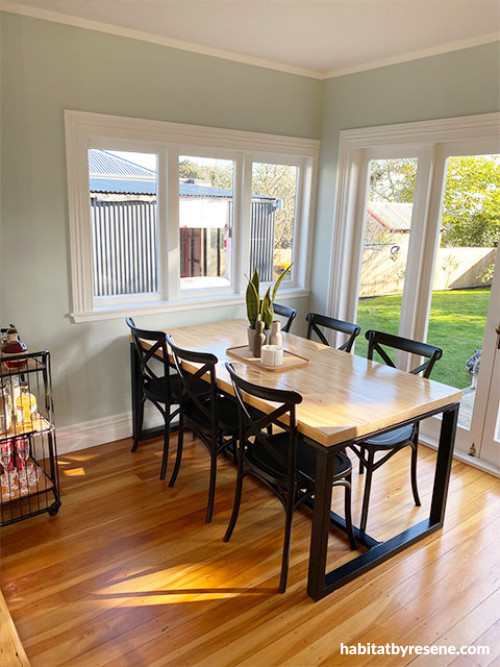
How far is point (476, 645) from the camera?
1.91 metres

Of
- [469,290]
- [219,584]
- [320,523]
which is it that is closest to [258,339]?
[320,523]

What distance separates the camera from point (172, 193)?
3.40 metres

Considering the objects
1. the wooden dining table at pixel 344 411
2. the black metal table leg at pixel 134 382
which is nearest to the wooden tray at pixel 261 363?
the wooden dining table at pixel 344 411

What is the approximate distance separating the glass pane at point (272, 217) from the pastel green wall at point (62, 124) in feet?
1.35

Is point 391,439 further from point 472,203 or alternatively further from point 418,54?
point 418,54

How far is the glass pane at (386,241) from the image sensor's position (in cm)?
356

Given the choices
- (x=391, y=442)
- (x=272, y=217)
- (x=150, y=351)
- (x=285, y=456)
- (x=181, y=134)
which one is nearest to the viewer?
(x=285, y=456)

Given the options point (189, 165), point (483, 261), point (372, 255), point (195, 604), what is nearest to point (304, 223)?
point (372, 255)

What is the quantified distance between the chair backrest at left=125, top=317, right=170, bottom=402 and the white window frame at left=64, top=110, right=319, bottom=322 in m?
0.38

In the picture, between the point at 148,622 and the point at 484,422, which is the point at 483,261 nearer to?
the point at 484,422

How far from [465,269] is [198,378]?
193 centimetres

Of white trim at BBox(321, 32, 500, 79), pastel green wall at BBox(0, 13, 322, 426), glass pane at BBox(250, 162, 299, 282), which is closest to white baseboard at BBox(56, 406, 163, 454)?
pastel green wall at BBox(0, 13, 322, 426)

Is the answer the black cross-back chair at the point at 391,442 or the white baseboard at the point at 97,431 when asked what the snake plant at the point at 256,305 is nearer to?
the black cross-back chair at the point at 391,442

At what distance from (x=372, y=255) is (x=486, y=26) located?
160 cm
